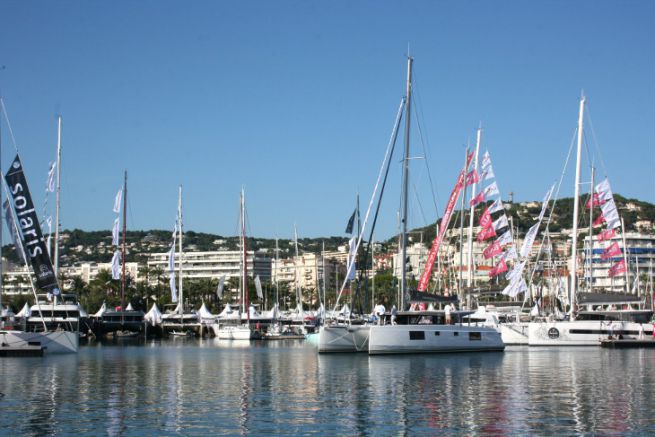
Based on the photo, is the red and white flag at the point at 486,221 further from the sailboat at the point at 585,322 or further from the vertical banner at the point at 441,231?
the sailboat at the point at 585,322

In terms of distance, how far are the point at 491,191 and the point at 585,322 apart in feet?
38.4

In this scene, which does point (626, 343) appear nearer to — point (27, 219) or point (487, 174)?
point (487, 174)

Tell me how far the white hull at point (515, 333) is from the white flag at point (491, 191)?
404 inches

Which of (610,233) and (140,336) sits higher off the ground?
(610,233)

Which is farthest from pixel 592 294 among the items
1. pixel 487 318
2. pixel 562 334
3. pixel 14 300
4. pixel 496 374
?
pixel 14 300

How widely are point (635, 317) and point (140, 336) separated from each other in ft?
212

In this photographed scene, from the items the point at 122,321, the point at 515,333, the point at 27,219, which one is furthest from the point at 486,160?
the point at 122,321

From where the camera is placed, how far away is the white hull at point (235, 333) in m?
98.8

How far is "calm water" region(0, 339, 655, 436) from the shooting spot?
2698cm

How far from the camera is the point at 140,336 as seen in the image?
116m

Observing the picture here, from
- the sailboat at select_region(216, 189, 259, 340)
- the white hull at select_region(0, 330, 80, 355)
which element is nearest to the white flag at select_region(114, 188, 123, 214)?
the sailboat at select_region(216, 189, 259, 340)

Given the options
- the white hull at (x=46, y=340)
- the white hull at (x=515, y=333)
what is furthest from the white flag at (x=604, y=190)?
the white hull at (x=46, y=340)

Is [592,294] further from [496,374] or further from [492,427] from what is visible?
[492,427]

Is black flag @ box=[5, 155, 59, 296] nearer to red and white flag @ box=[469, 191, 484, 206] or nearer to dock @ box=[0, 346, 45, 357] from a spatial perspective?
dock @ box=[0, 346, 45, 357]
